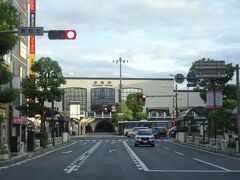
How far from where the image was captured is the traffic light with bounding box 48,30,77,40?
70.7ft

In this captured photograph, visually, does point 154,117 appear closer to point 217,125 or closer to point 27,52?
point 27,52

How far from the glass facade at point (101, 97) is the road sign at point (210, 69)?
103202mm

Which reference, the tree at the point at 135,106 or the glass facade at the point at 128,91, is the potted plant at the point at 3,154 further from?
the glass facade at the point at 128,91

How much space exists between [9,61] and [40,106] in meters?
6.30

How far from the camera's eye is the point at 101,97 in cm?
14650

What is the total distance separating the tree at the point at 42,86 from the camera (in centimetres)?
5153

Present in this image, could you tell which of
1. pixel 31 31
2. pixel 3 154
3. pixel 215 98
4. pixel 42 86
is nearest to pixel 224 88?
pixel 215 98

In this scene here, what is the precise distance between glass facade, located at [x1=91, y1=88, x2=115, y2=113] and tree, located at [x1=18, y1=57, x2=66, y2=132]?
306ft

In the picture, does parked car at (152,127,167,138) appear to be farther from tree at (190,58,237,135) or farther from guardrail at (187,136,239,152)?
tree at (190,58,237,135)

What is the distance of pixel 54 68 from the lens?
52.9 meters

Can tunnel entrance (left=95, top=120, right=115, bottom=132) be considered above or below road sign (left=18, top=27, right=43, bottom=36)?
below

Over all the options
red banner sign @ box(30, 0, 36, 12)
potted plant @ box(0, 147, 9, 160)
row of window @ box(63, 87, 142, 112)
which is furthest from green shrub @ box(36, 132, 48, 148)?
row of window @ box(63, 87, 142, 112)

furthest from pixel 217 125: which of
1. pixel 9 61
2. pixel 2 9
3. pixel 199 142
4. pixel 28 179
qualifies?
pixel 28 179

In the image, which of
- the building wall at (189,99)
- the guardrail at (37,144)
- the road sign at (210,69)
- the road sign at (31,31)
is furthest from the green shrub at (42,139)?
the building wall at (189,99)
